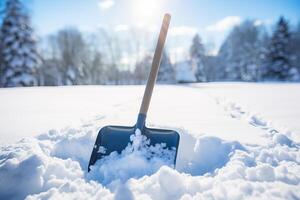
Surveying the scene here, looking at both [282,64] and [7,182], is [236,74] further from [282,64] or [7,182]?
[7,182]

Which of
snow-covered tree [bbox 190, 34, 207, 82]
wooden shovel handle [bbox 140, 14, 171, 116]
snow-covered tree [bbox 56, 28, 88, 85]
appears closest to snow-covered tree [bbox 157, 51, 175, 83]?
snow-covered tree [bbox 190, 34, 207, 82]

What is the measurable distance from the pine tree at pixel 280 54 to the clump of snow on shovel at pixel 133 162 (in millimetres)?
26897

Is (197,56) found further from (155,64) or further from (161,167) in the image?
(161,167)

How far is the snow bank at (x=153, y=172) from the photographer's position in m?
1.51

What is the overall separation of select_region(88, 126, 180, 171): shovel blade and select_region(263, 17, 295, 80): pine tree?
26742mm

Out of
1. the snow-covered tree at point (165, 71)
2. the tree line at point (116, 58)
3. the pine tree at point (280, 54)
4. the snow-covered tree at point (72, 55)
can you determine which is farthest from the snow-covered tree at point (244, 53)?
the snow-covered tree at point (72, 55)

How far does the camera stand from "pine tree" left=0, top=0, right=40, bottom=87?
1814cm

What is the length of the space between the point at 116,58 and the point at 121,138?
3831 cm

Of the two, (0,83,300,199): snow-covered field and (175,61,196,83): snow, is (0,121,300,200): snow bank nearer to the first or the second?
(0,83,300,199): snow-covered field

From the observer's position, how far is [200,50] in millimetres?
35656

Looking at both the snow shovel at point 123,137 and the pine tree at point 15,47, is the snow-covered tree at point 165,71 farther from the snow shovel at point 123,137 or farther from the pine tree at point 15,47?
the snow shovel at point 123,137

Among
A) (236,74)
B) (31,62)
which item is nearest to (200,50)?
(236,74)

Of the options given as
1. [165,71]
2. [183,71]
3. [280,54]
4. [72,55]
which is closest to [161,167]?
[280,54]

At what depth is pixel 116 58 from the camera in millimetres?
39406
